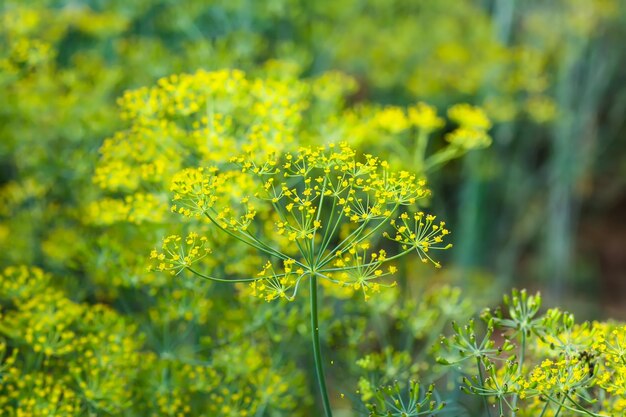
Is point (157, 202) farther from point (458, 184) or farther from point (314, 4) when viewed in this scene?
point (458, 184)

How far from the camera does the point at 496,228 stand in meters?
10.2

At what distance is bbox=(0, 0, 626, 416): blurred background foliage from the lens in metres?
3.72

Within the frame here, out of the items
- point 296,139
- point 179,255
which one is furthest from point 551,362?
point 296,139

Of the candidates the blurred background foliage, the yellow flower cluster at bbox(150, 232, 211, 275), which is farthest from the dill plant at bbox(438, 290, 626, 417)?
the yellow flower cluster at bbox(150, 232, 211, 275)

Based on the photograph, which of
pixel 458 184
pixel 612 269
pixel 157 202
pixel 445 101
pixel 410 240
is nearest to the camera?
pixel 410 240

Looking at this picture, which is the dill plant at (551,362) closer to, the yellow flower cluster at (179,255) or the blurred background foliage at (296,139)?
the blurred background foliage at (296,139)

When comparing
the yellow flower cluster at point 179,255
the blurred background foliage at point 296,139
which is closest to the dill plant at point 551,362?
the blurred background foliage at point 296,139

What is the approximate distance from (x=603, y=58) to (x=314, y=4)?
4.18 meters

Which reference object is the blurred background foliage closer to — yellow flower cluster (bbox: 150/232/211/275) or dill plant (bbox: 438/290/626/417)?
dill plant (bbox: 438/290/626/417)

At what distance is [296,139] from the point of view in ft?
12.7

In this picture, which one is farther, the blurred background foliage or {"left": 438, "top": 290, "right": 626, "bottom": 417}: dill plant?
the blurred background foliage

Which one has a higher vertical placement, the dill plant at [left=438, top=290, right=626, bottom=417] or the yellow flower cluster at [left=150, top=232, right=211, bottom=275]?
the yellow flower cluster at [left=150, top=232, right=211, bottom=275]

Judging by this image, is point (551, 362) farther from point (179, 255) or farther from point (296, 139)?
point (296, 139)

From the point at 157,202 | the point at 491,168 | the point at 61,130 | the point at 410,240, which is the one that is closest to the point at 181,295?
the point at 157,202
